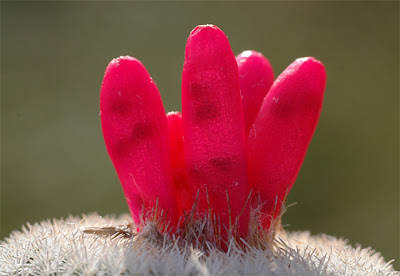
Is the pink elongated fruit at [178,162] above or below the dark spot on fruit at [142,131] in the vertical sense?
below

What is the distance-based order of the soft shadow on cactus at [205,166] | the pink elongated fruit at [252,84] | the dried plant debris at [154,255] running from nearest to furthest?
the dried plant debris at [154,255] < the soft shadow on cactus at [205,166] < the pink elongated fruit at [252,84]

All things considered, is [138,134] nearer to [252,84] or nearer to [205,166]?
[205,166]

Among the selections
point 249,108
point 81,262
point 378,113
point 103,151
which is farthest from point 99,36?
point 81,262

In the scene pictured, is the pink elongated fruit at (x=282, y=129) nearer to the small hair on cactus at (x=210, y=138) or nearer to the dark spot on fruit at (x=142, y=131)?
the small hair on cactus at (x=210, y=138)

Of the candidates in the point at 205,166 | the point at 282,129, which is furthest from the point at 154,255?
the point at 282,129

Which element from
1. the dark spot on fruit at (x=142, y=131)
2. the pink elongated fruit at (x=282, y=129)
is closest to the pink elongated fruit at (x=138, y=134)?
the dark spot on fruit at (x=142, y=131)

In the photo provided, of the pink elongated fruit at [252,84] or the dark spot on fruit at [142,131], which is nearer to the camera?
the dark spot on fruit at [142,131]

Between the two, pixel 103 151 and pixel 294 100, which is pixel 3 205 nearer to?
pixel 103 151

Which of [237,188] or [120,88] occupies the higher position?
[120,88]

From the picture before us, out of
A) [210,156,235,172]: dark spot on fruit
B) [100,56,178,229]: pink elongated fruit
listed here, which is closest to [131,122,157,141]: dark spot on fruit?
[100,56,178,229]: pink elongated fruit
